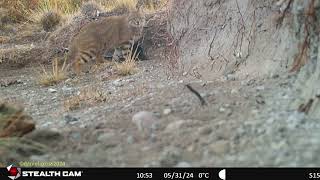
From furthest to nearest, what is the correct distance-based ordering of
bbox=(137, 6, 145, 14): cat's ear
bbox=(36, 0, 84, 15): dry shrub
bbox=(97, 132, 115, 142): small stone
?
1. bbox=(36, 0, 84, 15): dry shrub
2. bbox=(137, 6, 145, 14): cat's ear
3. bbox=(97, 132, 115, 142): small stone

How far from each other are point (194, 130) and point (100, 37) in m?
5.85

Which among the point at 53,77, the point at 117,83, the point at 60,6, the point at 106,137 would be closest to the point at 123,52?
the point at 53,77

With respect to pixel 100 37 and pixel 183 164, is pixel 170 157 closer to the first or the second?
pixel 183 164

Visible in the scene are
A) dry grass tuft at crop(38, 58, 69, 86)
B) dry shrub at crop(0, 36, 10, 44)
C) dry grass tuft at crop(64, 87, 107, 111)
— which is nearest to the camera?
dry grass tuft at crop(64, 87, 107, 111)

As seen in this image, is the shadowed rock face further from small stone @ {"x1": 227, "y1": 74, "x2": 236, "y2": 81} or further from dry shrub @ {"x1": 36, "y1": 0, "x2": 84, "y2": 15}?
dry shrub @ {"x1": 36, "y1": 0, "x2": 84, "y2": 15}

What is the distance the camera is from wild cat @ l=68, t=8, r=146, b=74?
980 centimetres

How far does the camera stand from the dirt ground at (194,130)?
151 inches

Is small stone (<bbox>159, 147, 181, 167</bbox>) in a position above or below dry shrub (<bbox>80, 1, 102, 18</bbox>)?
below

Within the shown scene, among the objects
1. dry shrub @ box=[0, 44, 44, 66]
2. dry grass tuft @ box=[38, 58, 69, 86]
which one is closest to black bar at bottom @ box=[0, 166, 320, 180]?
dry grass tuft @ box=[38, 58, 69, 86]

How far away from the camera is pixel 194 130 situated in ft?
14.1

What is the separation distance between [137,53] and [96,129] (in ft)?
18.0

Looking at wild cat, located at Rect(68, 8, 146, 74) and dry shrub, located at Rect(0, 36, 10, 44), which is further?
dry shrub, located at Rect(0, 36, 10, 44)

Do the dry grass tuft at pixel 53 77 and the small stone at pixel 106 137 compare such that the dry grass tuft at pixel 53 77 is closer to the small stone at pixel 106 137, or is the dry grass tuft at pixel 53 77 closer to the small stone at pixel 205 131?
the small stone at pixel 106 137

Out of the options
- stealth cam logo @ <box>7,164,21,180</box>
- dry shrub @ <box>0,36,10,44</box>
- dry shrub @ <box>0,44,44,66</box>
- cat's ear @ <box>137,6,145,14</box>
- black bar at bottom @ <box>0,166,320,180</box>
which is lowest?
Result: black bar at bottom @ <box>0,166,320,180</box>
